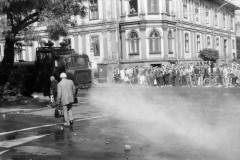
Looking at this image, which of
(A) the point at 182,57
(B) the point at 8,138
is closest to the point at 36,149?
(B) the point at 8,138

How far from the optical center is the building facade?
4147 cm

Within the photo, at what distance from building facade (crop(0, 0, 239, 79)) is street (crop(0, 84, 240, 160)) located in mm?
25476

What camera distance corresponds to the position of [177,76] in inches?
1271

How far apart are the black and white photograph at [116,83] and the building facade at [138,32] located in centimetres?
11

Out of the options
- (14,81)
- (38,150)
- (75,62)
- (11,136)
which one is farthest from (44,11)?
(38,150)

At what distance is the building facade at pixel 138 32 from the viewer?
4147cm

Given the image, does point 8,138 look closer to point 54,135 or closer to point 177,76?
point 54,135

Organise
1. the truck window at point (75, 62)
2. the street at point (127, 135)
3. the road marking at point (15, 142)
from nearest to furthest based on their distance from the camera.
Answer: the street at point (127, 135) < the road marking at point (15, 142) < the truck window at point (75, 62)

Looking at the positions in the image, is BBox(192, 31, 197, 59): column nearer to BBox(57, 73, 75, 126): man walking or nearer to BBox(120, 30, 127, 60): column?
BBox(120, 30, 127, 60): column

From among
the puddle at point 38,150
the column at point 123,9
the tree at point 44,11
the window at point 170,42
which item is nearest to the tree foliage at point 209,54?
the window at point 170,42

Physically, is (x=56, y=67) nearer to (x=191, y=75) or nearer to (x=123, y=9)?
(x=191, y=75)

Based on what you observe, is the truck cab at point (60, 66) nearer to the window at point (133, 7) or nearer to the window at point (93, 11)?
the window at point (133, 7)

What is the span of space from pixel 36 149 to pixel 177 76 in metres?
24.3

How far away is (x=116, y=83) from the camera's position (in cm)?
3875
